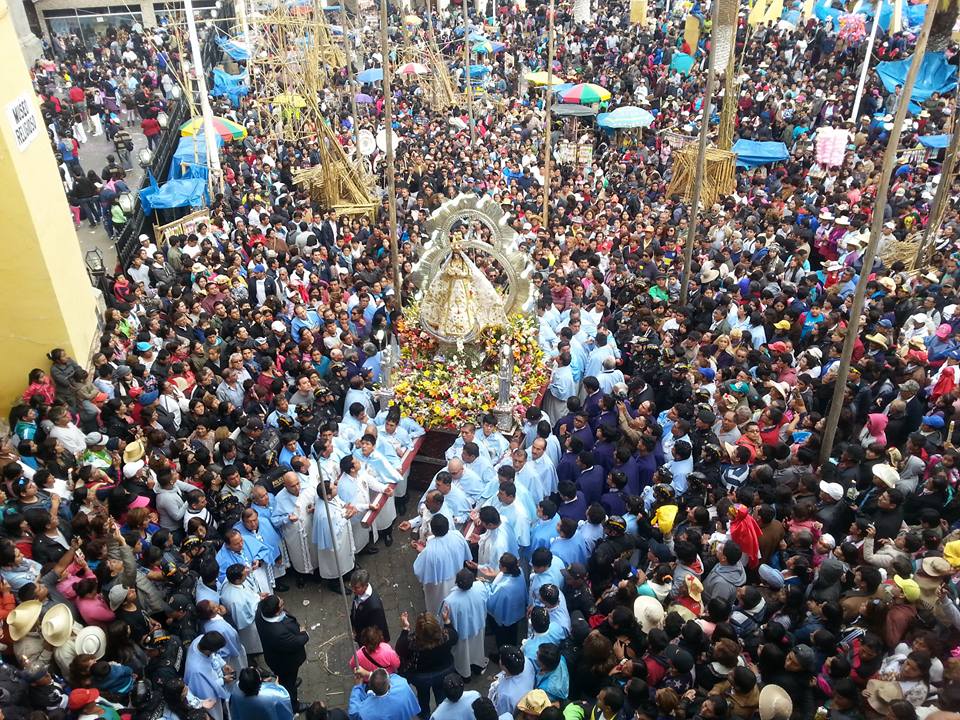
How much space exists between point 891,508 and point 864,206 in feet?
29.9

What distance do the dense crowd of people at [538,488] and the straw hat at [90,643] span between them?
2 centimetres

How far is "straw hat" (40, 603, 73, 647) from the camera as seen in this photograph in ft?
19.3

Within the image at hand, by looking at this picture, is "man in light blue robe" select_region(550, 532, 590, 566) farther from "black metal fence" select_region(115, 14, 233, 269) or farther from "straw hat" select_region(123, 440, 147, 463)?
"black metal fence" select_region(115, 14, 233, 269)

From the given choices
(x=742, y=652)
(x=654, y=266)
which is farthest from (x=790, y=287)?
(x=742, y=652)

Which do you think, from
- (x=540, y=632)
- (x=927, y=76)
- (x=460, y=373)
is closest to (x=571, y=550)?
(x=540, y=632)

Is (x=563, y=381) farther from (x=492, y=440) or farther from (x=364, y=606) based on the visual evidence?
(x=364, y=606)

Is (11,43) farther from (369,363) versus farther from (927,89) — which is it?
(927,89)

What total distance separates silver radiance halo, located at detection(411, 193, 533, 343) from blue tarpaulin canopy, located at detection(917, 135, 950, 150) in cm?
1201

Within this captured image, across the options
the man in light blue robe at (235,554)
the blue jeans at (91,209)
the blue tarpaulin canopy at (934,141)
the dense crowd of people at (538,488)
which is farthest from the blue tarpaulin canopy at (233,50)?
the man in light blue robe at (235,554)

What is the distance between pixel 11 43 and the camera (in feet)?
32.8

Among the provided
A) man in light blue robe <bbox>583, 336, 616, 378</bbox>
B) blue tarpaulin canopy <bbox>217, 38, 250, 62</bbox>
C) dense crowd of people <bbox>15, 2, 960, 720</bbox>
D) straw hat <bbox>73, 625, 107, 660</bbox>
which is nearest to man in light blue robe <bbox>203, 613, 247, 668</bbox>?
dense crowd of people <bbox>15, 2, 960, 720</bbox>

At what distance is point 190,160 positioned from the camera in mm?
18109

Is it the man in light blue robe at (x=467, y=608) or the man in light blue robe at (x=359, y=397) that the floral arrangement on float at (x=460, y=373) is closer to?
the man in light blue robe at (x=359, y=397)

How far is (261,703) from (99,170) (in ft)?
57.5
